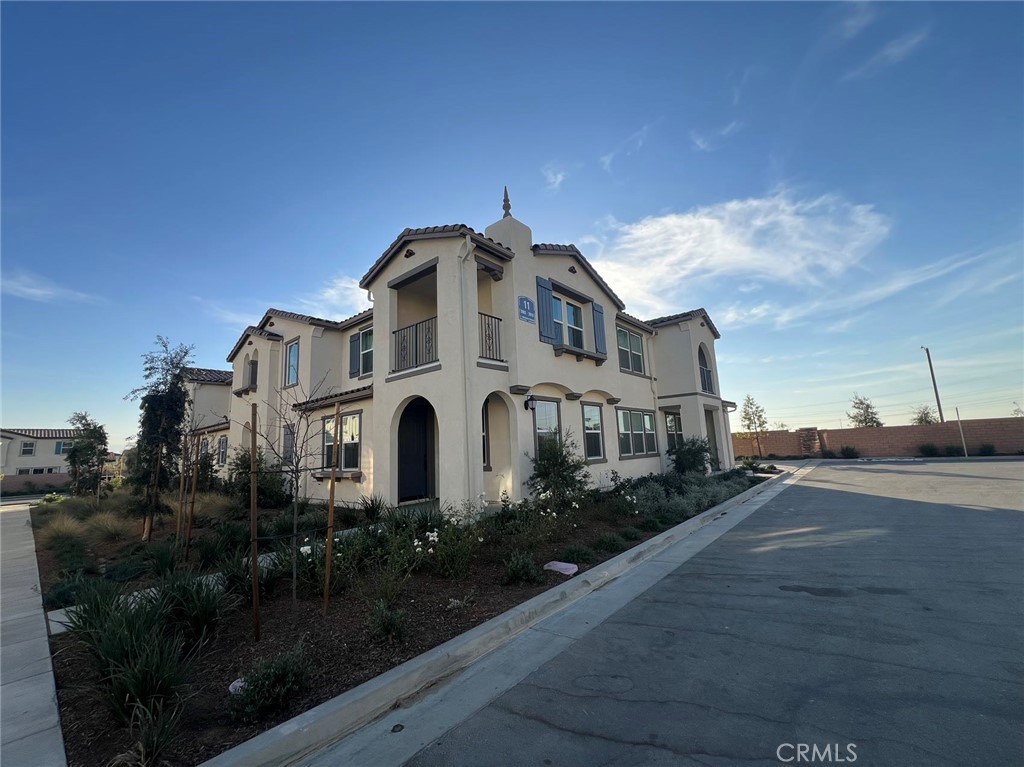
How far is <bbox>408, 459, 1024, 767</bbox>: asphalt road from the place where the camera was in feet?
9.41

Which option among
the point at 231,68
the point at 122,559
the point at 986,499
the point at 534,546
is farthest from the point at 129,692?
the point at 986,499

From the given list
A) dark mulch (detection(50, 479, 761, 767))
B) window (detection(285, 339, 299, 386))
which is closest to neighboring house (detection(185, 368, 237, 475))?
window (detection(285, 339, 299, 386))

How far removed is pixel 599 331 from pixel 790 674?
41.8 feet

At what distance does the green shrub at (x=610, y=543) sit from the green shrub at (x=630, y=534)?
1.86 feet

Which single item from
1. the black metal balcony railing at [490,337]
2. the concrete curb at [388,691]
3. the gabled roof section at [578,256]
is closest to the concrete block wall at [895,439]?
the gabled roof section at [578,256]

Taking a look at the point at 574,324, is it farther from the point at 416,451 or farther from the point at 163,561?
the point at 163,561

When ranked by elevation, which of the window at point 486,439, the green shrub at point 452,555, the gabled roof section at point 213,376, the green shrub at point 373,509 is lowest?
the green shrub at point 452,555

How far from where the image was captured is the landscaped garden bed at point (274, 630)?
3.22 metres

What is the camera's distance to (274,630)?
487cm

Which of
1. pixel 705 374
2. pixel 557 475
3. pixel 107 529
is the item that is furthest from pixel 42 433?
pixel 705 374

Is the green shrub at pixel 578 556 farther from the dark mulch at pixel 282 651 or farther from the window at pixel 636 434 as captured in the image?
the window at pixel 636 434

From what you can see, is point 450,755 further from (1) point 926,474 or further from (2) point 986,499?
(1) point 926,474

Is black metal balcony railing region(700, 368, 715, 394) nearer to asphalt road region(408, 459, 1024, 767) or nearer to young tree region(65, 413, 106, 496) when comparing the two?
asphalt road region(408, 459, 1024, 767)

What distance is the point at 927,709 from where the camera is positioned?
3145 millimetres
